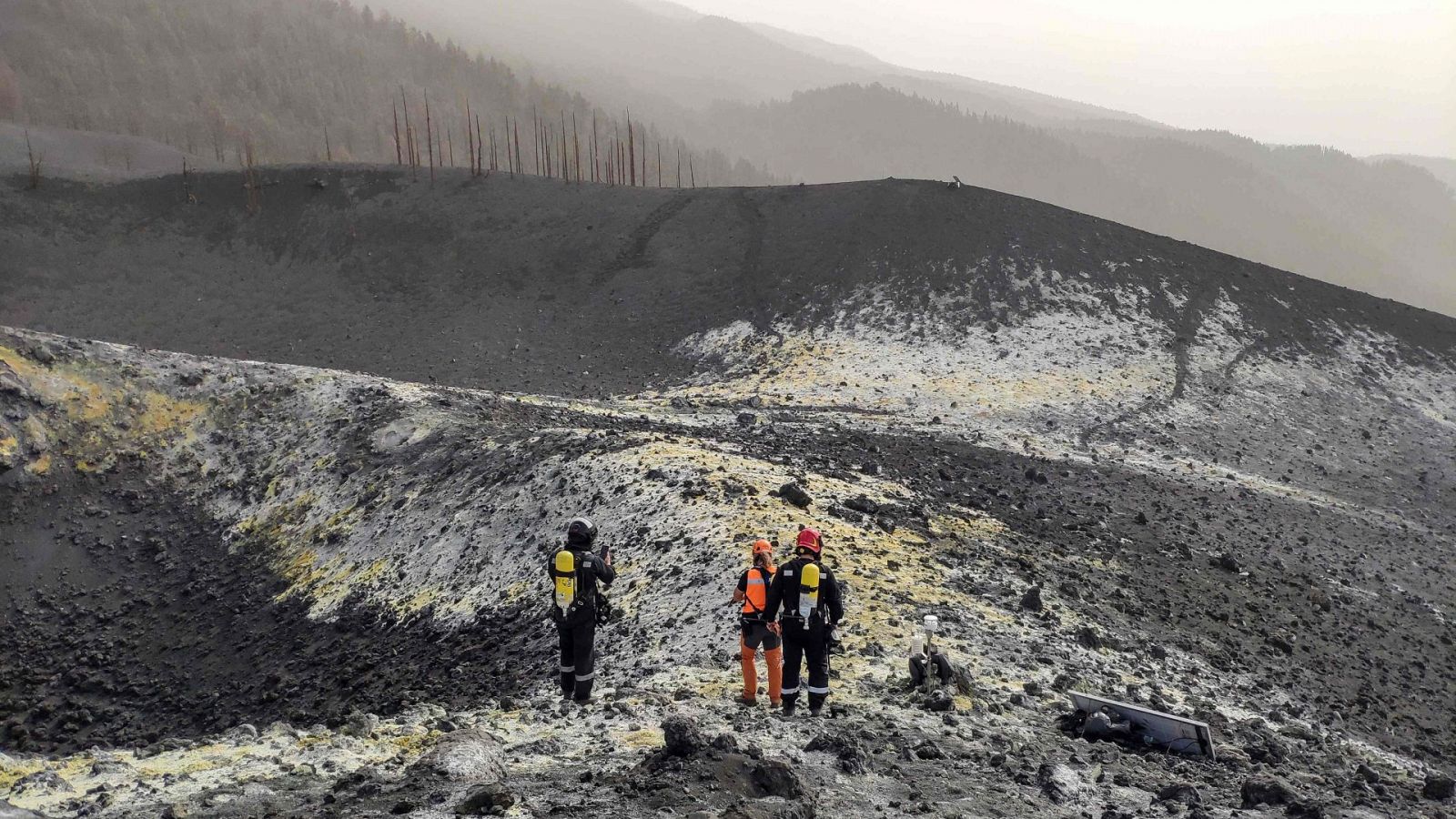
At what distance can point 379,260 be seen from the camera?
47094 millimetres

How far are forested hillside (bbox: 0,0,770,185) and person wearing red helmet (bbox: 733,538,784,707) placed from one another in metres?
122

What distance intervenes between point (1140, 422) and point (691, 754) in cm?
2337

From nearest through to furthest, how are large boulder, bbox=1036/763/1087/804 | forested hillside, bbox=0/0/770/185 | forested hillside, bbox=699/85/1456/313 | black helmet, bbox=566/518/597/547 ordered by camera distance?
1. large boulder, bbox=1036/763/1087/804
2. black helmet, bbox=566/518/597/547
3. forested hillside, bbox=0/0/770/185
4. forested hillside, bbox=699/85/1456/313

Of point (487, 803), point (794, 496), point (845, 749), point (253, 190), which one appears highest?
point (253, 190)

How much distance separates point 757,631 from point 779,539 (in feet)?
12.5

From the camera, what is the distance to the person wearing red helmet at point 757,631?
9562mm

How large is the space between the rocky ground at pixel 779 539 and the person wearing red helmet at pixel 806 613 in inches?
15.0

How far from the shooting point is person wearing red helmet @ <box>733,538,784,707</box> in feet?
31.4

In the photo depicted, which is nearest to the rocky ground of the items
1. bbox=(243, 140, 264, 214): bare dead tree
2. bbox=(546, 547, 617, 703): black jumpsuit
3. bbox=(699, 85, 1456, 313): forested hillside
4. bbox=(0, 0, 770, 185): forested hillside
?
bbox=(546, 547, 617, 703): black jumpsuit

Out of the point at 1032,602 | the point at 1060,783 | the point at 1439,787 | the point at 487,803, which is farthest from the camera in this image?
the point at 1032,602

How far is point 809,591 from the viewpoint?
9.28 meters

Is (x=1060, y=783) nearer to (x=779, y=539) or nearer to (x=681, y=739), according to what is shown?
(x=681, y=739)

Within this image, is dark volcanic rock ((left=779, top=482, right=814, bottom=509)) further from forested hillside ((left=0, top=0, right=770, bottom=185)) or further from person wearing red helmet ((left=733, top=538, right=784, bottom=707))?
forested hillside ((left=0, top=0, right=770, bottom=185))

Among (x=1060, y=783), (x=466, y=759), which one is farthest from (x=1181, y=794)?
(x=466, y=759)
